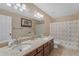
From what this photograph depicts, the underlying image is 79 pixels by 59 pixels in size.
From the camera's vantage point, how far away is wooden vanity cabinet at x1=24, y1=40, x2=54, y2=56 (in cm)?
168

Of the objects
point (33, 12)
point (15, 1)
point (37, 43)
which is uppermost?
point (15, 1)

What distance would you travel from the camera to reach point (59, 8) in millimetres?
1745

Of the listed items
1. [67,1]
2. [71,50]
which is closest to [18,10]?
[67,1]

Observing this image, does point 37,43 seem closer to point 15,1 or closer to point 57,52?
point 57,52

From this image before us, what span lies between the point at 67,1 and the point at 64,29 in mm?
514

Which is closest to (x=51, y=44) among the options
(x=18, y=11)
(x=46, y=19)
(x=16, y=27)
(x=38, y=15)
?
(x=46, y=19)

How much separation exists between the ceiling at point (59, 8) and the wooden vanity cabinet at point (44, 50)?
0.57 meters

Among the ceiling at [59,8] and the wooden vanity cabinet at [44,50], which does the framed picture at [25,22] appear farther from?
the wooden vanity cabinet at [44,50]

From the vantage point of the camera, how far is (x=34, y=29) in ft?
6.12

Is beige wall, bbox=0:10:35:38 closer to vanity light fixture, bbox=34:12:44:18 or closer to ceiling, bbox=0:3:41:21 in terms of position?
ceiling, bbox=0:3:41:21

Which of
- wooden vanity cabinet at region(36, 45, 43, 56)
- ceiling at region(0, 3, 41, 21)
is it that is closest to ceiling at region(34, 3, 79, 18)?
ceiling at region(0, 3, 41, 21)

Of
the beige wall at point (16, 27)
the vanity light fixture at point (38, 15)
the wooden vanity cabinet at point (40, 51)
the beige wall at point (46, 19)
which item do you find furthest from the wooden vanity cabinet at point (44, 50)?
the vanity light fixture at point (38, 15)

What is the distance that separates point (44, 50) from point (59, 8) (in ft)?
2.83

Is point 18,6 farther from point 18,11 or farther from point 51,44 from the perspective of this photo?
point 51,44
